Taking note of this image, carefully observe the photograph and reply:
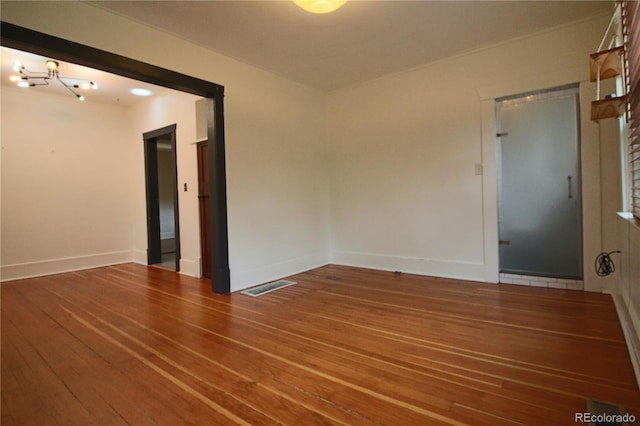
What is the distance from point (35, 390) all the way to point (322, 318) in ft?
6.33

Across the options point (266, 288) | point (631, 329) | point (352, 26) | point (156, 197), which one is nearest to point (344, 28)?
point (352, 26)

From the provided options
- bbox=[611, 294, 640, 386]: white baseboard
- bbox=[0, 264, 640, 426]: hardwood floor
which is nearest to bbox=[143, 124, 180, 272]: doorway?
bbox=[0, 264, 640, 426]: hardwood floor

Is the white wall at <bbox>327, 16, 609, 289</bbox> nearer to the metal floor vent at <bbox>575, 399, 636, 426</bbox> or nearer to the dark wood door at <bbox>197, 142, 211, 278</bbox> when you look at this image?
the dark wood door at <bbox>197, 142, 211, 278</bbox>

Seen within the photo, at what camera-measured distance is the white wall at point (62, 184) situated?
4645 millimetres

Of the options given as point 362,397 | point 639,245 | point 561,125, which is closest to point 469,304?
point 639,245

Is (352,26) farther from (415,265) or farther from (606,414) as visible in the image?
(606,414)

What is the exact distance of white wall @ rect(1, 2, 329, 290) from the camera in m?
2.73

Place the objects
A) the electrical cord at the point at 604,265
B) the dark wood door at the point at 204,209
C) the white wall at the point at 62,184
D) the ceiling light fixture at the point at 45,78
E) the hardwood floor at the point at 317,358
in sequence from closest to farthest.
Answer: the hardwood floor at the point at 317,358 < the electrical cord at the point at 604,265 < the ceiling light fixture at the point at 45,78 < the dark wood door at the point at 204,209 < the white wall at the point at 62,184

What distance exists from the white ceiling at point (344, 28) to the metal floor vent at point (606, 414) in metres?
3.01

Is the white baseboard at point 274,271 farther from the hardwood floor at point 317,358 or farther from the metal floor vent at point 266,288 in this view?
the hardwood floor at point 317,358

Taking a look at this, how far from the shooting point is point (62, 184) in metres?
5.11

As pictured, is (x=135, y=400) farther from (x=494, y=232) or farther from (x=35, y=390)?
(x=494, y=232)

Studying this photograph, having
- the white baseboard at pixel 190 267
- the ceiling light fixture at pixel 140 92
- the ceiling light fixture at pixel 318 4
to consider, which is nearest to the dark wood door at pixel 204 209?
the white baseboard at pixel 190 267

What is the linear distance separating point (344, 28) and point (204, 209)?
2944 millimetres
